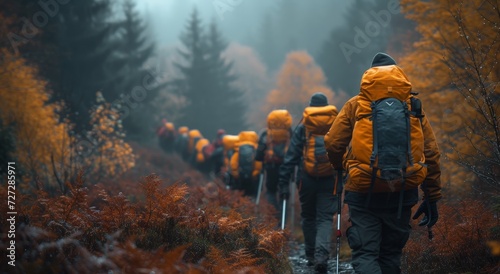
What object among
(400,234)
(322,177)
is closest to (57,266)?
(400,234)

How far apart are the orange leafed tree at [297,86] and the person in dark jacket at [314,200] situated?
3939cm

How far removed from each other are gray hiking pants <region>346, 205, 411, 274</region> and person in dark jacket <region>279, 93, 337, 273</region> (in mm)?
1971

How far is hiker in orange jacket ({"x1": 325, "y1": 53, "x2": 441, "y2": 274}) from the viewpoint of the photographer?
144 inches

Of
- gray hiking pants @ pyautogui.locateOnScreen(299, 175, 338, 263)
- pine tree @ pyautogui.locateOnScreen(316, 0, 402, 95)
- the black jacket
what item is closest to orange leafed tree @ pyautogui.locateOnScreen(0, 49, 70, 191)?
the black jacket

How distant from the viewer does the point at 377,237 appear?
3.88m

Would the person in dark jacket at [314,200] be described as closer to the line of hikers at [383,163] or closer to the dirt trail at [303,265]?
the dirt trail at [303,265]

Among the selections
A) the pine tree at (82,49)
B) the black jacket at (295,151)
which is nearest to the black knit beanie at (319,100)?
the black jacket at (295,151)

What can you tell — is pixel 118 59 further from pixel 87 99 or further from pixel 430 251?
pixel 430 251

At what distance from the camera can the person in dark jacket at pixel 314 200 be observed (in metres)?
6.00

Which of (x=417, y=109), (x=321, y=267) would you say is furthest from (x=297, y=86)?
(x=417, y=109)

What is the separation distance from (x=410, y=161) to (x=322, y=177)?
2.54 m

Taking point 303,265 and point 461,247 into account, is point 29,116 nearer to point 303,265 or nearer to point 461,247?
point 303,265

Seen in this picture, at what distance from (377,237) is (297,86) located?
45.6 metres

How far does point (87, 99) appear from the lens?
68.4 ft
